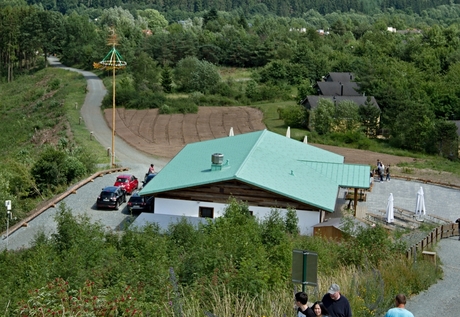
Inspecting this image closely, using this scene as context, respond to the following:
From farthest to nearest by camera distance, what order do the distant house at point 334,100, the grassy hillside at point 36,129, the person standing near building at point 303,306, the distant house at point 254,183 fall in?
the distant house at point 334,100 → the grassy hillside at point 36,129 → the distant house at point 254,183 → the person standing near building at point 303,306

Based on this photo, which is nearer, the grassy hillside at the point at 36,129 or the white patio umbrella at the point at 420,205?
the white patio umbrella at the point at 420,205

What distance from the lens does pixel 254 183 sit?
94.9ft

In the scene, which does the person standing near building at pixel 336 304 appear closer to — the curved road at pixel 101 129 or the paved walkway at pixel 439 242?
the paved walkway at pixel 439 242

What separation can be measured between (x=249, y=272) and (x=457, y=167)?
35549 millimetres

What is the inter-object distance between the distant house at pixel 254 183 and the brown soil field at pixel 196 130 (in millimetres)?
10566

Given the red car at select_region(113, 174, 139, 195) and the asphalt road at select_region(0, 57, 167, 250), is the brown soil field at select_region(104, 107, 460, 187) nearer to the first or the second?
the asphalt road at select_region(0, 57, 167, 250)

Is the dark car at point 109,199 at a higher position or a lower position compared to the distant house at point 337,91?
higher

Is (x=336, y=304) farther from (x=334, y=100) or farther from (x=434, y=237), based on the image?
(x=334, y=100)

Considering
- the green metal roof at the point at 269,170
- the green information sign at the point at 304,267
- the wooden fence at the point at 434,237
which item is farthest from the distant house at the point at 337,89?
the green information sign at the point at 304,267

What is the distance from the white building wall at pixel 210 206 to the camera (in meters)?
28.8

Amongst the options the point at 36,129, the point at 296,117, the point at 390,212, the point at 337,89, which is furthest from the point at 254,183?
the point at 337,89

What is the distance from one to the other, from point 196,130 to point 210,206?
91.6 ft

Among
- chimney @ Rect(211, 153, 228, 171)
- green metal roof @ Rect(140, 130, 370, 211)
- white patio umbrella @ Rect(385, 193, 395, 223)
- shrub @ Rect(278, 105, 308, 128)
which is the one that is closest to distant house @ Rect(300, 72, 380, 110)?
shrub @ Rect(278, 105, 308, 128)

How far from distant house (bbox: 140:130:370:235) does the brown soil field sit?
10566 millimetres
